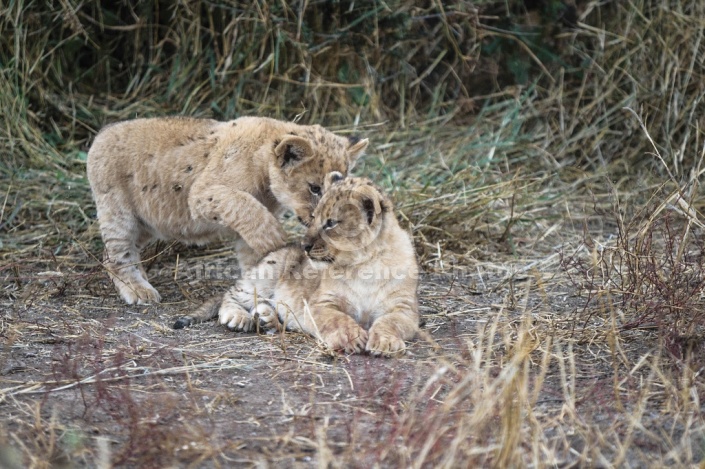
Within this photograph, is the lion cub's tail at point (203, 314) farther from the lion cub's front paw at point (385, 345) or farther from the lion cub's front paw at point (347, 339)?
the lion cub's front paw at point (385, 345)

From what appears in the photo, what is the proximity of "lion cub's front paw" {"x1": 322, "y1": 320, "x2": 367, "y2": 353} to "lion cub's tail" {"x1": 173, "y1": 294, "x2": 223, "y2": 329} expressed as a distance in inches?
37.6

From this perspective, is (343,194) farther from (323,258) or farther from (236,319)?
(236,319)

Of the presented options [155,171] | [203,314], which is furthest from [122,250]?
[203,314]

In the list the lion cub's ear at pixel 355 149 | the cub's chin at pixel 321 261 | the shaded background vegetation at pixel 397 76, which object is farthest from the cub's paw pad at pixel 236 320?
the shaded background vegetation at pixel 397 76

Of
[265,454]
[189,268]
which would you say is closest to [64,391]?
[265,454]

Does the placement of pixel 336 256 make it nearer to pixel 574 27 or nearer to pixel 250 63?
pixel 250 63

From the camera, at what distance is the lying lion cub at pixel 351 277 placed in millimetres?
5074

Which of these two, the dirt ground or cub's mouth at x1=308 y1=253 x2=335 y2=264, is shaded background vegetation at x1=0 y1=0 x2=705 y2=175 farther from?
cub's mouth at x1=308 y1=253 x2=335 y2=264

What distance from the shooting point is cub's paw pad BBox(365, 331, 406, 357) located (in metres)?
4.70

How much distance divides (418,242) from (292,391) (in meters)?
2.90

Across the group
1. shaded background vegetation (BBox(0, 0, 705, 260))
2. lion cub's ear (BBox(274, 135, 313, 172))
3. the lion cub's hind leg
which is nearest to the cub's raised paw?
the lion cub's hind leg

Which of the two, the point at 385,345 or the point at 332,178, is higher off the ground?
the point at 332,178

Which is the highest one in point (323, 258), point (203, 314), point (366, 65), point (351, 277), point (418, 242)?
point (366, 65)

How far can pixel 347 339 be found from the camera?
15.7 ft
